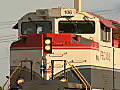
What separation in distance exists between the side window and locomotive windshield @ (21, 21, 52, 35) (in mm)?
2155

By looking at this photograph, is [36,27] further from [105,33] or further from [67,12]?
[105,33]

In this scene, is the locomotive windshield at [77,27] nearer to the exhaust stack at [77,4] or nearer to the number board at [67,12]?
the number board at [67,12]

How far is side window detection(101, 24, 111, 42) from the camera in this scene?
21.9m

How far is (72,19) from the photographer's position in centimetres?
2158

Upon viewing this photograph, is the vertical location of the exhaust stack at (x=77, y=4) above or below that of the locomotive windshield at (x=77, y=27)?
above

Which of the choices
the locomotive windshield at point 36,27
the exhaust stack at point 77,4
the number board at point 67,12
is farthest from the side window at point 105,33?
the exhaust stack at point 77,4

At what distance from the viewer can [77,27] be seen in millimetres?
21578

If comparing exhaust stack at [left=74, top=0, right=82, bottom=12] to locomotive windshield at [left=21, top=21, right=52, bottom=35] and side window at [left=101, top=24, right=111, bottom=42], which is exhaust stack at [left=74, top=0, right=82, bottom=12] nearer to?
side window at [left=101, top=24, right=111, bottom=42]

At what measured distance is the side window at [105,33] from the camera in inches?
862

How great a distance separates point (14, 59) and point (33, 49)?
3.55 ft

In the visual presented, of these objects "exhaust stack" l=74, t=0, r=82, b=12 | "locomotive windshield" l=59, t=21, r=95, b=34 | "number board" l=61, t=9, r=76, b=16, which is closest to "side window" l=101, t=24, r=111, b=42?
"locomotive windshield" l=59, t=21, r=95, b=34

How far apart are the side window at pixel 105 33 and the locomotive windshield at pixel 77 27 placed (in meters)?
0.58

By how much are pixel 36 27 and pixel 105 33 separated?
286 cm

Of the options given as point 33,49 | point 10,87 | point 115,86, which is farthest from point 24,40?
point 115,86
